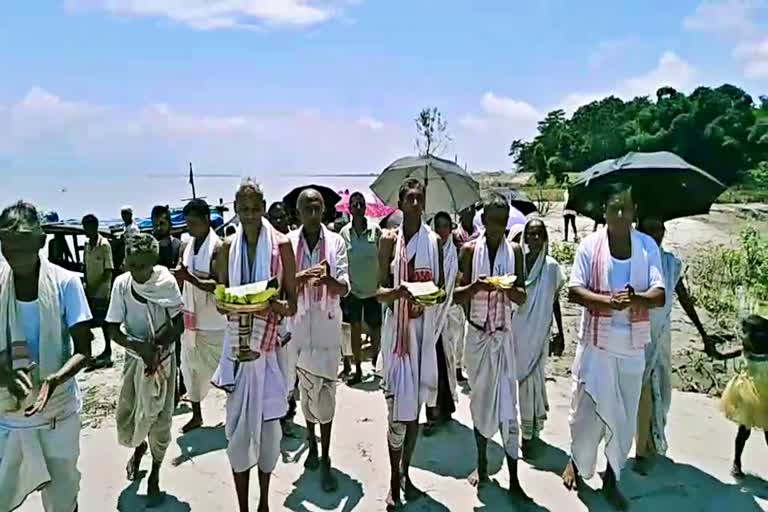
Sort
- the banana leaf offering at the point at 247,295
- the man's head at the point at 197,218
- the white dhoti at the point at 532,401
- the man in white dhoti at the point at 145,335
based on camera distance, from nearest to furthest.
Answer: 1. the banana leaf offering at the point at 247,295
2. the man in white dhoti at the point at 145,335
3. the white dhoti at the point at 532,401
4. the man's head at the point at 197,218

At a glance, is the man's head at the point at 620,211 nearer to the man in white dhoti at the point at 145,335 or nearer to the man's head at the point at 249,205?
the man's head at the point at 249,205

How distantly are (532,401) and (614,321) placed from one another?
1143 millimetres

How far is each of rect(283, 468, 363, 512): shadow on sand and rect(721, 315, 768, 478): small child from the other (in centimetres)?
260

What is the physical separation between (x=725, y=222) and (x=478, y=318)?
922 inches

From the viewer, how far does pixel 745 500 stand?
4641 mm

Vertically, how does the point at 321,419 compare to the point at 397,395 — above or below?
below

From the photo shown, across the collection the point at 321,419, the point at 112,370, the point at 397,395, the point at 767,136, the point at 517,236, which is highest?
the point at 767,136

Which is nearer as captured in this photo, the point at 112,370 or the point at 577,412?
the point at 577,412

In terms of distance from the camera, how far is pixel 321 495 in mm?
4723

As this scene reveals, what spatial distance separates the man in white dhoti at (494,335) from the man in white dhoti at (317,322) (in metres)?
0.89

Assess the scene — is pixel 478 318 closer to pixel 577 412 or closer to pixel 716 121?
pixel 577 412

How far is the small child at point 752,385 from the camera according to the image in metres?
4.64

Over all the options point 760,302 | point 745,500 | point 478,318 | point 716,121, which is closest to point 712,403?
point 745,500

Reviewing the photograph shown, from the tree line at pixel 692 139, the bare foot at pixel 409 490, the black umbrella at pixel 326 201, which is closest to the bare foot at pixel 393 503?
the bare foot at pixel 409 490
